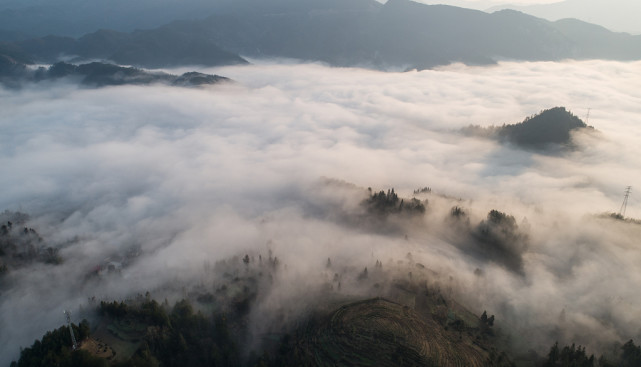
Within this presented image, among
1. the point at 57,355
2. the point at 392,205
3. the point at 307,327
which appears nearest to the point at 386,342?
the point at 307,327

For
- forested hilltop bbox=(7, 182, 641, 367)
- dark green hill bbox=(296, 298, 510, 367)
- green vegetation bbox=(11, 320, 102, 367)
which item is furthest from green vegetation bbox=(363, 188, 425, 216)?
green vegetation bbox=(11, 320, 102, 367)

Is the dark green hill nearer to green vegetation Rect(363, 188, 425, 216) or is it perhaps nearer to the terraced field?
the terraced field

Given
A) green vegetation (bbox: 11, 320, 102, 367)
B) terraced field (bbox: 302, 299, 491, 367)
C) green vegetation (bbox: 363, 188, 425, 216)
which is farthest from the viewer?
green vegetation (bbox: 363, 188, 425, 216)

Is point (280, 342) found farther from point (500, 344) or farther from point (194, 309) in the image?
point (500, 344)

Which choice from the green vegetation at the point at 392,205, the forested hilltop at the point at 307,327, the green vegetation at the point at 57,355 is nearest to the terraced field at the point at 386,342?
the forested hilltop at the point at 307,327

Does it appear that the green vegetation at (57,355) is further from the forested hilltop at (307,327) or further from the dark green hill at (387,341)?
the dark green hill at (387,341)

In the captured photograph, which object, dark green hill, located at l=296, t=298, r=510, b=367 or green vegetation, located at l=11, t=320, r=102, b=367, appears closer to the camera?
green vegetation, located at l=11, t=320, r=102, b=367

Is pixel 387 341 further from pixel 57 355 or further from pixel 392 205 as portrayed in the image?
pixel 392 205

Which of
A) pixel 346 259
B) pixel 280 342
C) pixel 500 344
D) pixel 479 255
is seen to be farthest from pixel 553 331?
pixel 280 342
